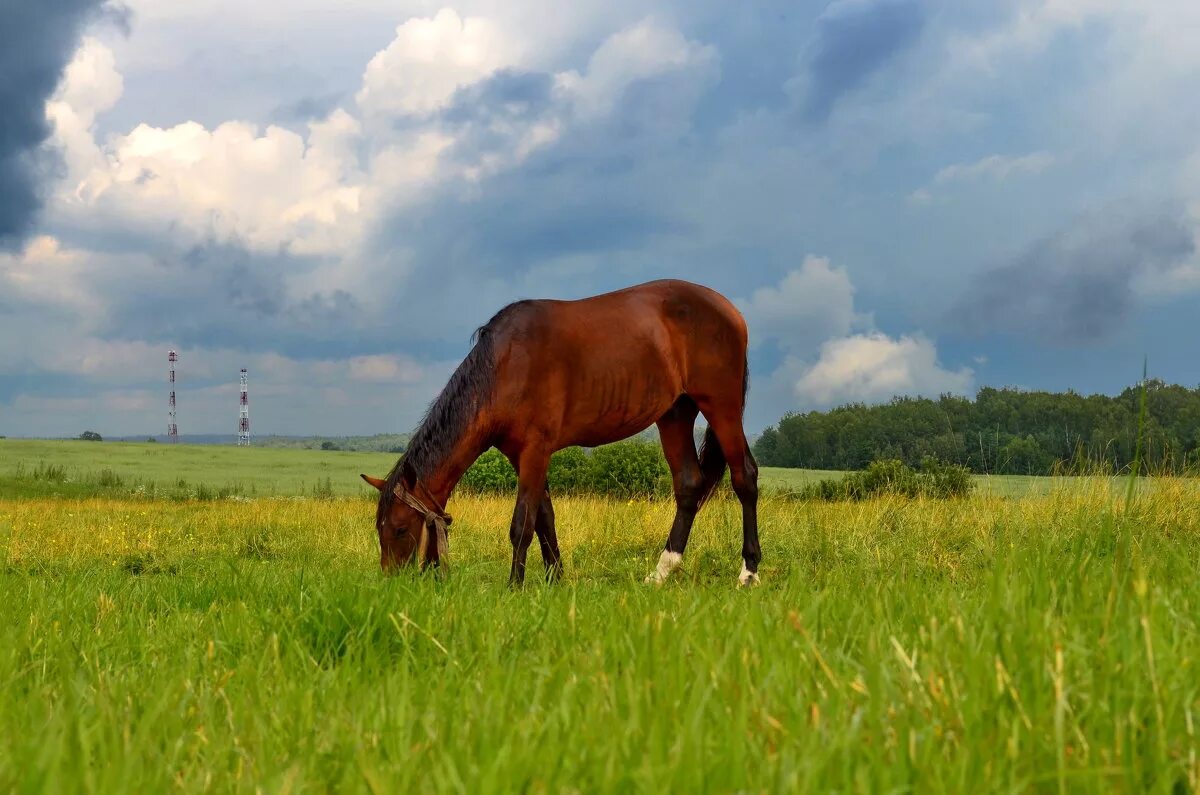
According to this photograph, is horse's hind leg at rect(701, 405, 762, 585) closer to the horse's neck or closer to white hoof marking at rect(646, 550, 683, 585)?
white hoof marking at rect(646, 550, 683, 585)

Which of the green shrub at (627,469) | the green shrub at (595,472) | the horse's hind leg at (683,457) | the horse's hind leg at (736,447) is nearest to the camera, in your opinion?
the horse's hind leg at (736,447)

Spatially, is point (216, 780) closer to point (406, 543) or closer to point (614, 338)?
point (406, 543)

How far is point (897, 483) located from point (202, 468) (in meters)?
32.4

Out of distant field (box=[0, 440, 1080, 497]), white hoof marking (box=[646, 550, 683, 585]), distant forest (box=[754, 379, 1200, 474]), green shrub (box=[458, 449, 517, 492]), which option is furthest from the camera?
distant forest (box=[754, 379, 1200, 474])

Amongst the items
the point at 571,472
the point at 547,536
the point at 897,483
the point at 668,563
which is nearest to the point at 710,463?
the point at 668,563

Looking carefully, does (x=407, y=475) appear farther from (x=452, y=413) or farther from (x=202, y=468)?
(x=202, y=468)

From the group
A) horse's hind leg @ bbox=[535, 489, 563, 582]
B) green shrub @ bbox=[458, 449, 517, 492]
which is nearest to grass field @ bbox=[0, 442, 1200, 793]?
horse's hind leg @ bbox=[535, 489, 563, 582]

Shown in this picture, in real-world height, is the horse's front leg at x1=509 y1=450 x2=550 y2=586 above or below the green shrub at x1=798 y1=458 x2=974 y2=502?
above

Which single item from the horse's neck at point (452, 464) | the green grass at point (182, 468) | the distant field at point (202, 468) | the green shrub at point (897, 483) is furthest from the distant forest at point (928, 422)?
the horse's neck at point (452, 464)

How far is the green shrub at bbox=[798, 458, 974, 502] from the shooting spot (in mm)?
15383

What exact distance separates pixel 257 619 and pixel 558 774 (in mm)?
2307

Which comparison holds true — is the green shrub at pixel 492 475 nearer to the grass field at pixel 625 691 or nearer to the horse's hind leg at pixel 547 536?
the horse's hind leg at pixel 547 536

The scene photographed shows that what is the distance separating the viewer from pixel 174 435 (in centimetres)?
6819

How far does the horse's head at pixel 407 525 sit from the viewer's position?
6.64 metres
